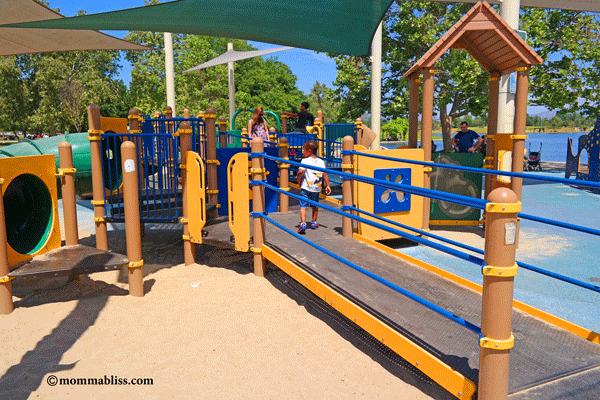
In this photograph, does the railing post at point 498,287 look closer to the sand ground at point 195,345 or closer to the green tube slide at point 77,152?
the sand ground at point 195,345

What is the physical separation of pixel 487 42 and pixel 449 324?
592cm

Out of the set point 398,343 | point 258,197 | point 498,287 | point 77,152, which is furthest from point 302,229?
point 77,152

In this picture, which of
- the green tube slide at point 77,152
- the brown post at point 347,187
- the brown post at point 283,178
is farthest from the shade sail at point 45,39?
the brown post at point 347,187

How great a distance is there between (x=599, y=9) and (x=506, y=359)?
1414 centimetres

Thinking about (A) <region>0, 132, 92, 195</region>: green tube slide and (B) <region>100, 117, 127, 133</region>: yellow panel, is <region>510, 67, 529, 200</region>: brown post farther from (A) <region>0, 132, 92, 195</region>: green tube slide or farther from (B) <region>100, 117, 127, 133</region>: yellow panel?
(A) <region>0, 132, 92, 195</region>: green tube slide

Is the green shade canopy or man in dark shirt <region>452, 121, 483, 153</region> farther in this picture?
man in dark shirt <region>452, 121, 483, 153</region>

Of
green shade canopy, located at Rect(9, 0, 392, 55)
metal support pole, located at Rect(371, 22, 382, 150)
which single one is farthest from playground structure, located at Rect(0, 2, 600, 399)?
metal support pole, located at Rect(371, 22, 382, 150)

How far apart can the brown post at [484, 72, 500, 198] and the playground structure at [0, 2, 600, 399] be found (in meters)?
0.05

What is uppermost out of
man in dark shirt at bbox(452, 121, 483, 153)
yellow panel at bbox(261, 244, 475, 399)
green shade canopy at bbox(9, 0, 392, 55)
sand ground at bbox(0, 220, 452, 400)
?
green shade canopy at bbox(9, 0, 392, 55)

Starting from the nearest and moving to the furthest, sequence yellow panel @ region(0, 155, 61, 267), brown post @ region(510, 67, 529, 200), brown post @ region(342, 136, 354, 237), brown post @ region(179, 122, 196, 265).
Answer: yellow panel @ region(0, 155, 61, 267), brown post @ region(342, 136, 354, 237), brown post @ region(179, 122, 196, 265), brown post @ region(510, 67, 529, 200)

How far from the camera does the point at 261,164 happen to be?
568 centimetres

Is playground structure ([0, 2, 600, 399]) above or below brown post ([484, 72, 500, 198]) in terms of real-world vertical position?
below

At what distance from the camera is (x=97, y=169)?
6.29 m

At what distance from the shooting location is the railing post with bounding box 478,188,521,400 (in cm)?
229
